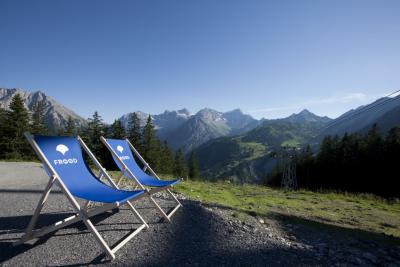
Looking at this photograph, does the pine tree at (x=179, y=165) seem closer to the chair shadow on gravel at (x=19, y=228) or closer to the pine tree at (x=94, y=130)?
the pine tree at (x=94, y=130)

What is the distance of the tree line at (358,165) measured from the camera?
36969 mm

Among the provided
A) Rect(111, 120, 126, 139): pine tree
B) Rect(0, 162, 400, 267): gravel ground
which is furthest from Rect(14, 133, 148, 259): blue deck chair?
Rect(111, 120, 126, 139): pine tree

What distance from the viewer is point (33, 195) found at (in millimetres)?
7109

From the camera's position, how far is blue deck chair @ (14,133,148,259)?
12.2ft

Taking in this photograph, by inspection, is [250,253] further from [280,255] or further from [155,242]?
[155,242]

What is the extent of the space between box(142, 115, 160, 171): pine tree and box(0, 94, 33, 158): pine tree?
15.6m

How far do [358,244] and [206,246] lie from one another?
10.1 ft

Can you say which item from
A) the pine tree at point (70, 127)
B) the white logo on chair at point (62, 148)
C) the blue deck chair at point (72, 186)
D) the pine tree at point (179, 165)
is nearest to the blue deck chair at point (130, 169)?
the blue deck chair at point (72, 186)

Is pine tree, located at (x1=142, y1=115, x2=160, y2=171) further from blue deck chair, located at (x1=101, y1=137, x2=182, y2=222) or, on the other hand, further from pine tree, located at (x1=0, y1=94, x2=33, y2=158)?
blue deck chair, located at (x1=101, y1=137, x2=182, y2=222)

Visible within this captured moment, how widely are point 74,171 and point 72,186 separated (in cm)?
45

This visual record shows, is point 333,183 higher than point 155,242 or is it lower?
lower

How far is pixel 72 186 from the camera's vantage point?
4.12m

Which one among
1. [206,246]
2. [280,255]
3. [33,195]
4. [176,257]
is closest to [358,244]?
[280,255]

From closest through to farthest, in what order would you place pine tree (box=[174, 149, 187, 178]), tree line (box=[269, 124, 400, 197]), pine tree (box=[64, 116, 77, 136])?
tree line (box=[269, 124, 400, 197])
pine tree (box=[64, 116, 77, 136])
pine tree (box=[174, 149, 187, 178])
